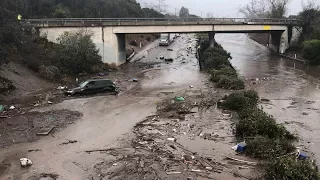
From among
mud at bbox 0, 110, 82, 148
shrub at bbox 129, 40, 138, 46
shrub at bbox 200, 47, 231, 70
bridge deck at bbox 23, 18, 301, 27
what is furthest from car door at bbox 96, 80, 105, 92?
shrub at bbox 129, 40, 138, 46

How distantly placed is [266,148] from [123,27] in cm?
3411

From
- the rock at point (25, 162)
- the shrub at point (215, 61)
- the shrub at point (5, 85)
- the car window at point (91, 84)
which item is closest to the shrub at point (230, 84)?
the shrub at point (215, 61)

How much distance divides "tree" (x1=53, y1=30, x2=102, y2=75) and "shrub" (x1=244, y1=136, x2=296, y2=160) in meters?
25.5

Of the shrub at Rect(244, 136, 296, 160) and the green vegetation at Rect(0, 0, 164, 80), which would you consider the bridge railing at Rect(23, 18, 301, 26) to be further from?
the shrub at Rect(244, 136, 296, 160)

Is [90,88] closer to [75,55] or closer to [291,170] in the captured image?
[75,55]

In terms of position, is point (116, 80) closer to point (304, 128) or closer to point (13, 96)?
point (13, 96)

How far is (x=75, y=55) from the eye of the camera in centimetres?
3734

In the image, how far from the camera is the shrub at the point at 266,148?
1558 centimetres

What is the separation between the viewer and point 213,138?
18.6m

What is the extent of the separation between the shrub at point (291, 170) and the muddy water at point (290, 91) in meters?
3.82

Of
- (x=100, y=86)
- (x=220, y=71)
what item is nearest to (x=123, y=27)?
(x=220, y=71)

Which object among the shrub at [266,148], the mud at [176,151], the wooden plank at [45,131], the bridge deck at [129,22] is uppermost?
the bridge deck at [129,22]

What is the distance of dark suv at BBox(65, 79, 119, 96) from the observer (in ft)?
92.9

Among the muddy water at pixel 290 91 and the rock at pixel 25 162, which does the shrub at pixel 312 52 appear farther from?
the rock at pixel 25 162
